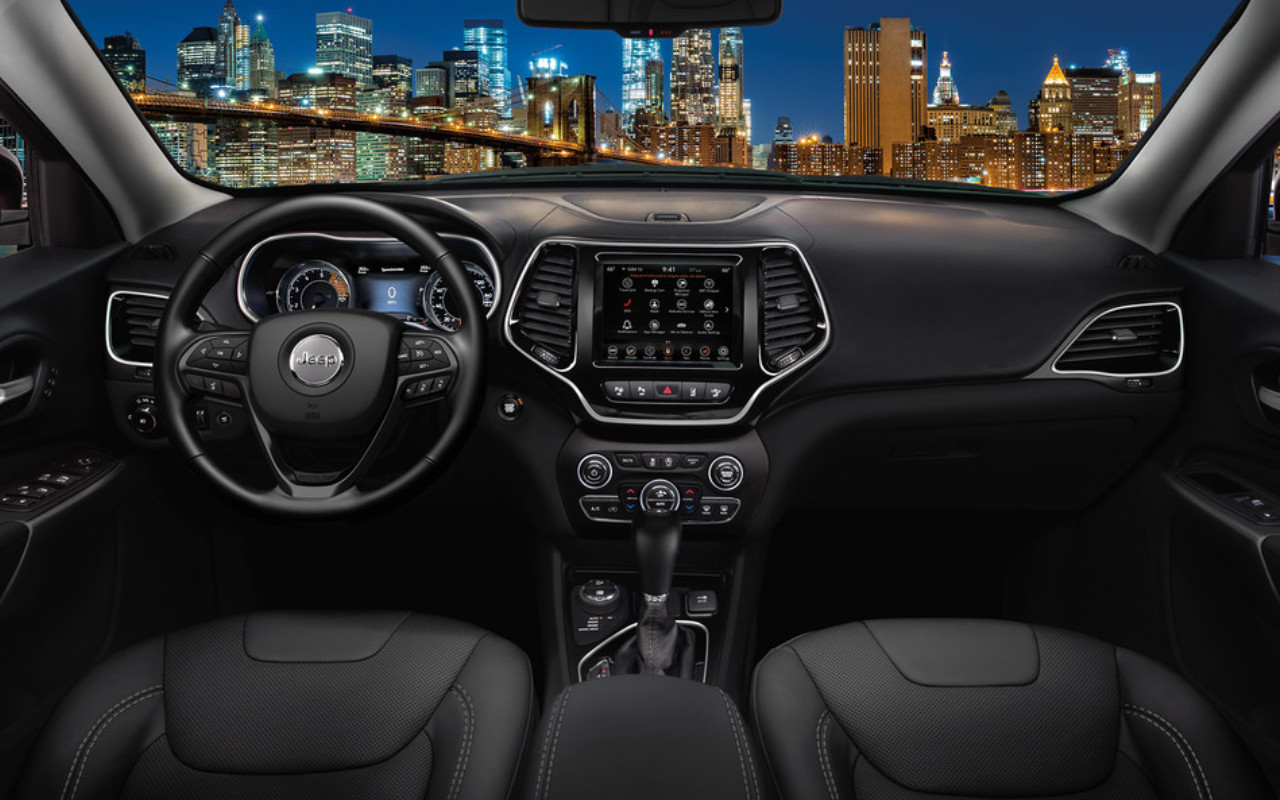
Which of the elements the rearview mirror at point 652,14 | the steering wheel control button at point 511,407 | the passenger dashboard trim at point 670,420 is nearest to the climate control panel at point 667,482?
the passenger dashboard trim at point 670,420

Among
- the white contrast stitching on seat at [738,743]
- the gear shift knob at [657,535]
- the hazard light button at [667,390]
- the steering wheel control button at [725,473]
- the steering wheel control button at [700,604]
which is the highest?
the hazard light button at [667,390]

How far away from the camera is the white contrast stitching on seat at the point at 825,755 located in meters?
1.68

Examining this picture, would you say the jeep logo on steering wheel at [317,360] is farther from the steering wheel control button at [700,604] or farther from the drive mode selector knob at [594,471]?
the steering wheel control button at [700,604]

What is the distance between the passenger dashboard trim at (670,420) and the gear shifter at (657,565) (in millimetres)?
187

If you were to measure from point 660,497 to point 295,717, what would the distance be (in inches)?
39.5

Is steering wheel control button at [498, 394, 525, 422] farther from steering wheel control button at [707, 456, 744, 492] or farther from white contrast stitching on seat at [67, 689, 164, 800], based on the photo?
white contrast stitching on seat at [67, 689, 164, 800]

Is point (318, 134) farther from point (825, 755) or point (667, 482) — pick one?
point (825, 755)

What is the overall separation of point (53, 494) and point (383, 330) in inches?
37.1

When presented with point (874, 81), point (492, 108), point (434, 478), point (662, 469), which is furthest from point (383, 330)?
point (492, 108)

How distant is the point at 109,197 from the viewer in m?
2.53

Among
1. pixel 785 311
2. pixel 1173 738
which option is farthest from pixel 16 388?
pixel 1173 738

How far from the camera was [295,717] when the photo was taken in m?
1.90

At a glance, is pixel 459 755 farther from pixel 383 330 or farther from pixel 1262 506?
pixel 1262 506

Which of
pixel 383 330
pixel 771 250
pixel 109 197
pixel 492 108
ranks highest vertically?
pixel 492 108
